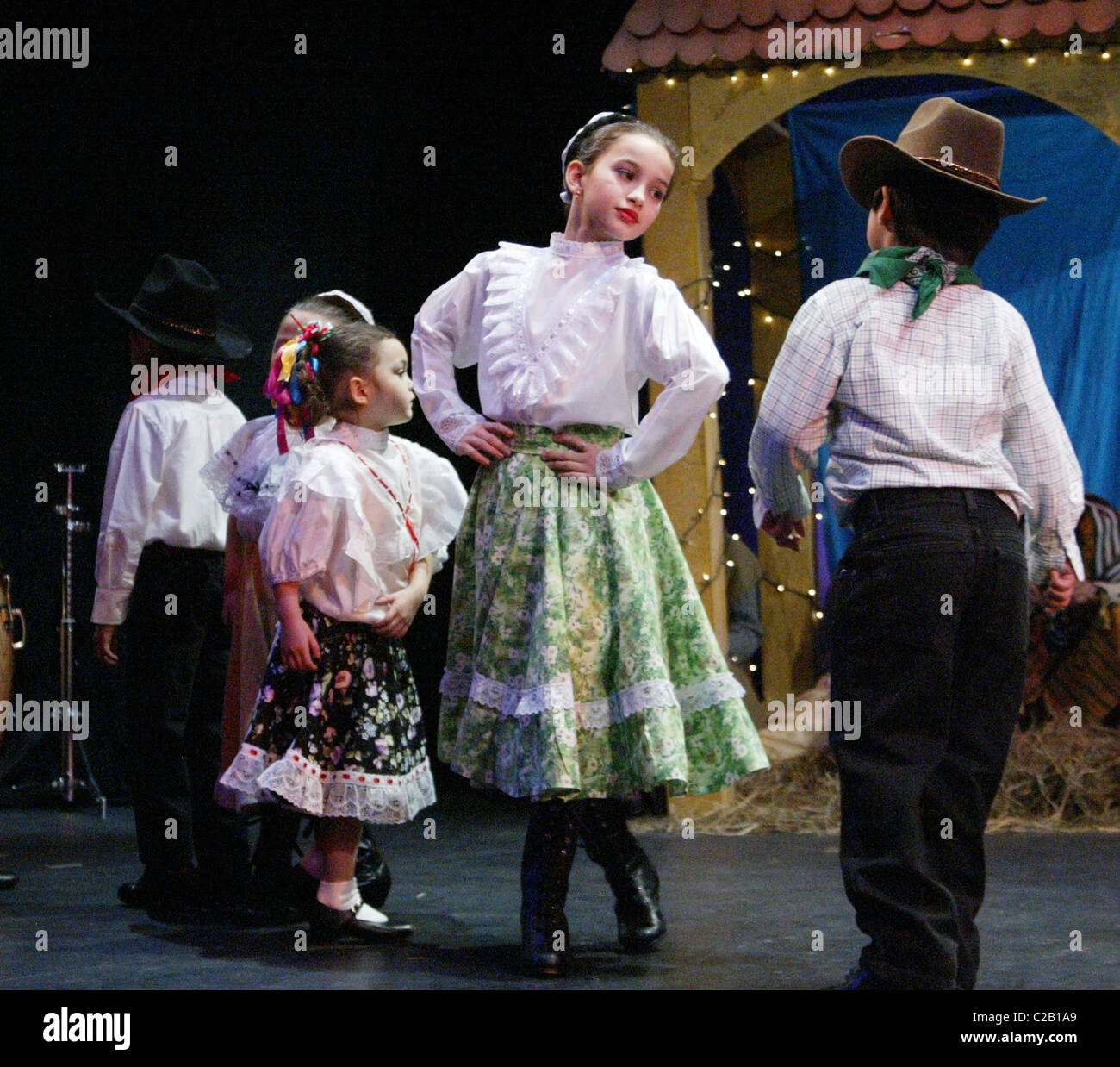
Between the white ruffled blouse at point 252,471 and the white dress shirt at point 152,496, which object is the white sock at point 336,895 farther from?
the white dress shirt at point 152,496

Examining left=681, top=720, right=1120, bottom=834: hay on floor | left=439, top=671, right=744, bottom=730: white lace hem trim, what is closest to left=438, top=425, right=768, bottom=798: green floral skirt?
left=439, top=671, right=744, bottom=730: white lace hem trim

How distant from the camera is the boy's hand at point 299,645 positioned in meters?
3.41

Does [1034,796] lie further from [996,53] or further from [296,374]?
[296,374]

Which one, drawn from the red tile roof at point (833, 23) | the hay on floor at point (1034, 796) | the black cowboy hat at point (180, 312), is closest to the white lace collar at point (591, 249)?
the black cowboy hat at point (180, 312)

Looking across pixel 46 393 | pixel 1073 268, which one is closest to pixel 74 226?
pixel 46 393

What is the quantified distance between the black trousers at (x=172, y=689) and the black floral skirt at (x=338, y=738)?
2.04 ft

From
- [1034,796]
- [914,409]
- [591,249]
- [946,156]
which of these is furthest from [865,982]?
[1034,796]

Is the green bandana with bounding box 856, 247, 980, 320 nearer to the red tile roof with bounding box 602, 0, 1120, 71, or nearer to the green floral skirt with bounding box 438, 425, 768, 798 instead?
the green floral skirt with bounding box 438, 425, 768, 798

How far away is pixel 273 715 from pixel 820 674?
3.50m

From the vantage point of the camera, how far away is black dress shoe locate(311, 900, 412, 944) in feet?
11.5

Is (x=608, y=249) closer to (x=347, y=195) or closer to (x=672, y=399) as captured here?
(x=672, y=399)

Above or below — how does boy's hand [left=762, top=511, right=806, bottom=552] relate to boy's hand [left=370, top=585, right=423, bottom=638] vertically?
above

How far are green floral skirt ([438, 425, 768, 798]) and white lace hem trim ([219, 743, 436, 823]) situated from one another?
172mm

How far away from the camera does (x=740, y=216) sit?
7012mm
